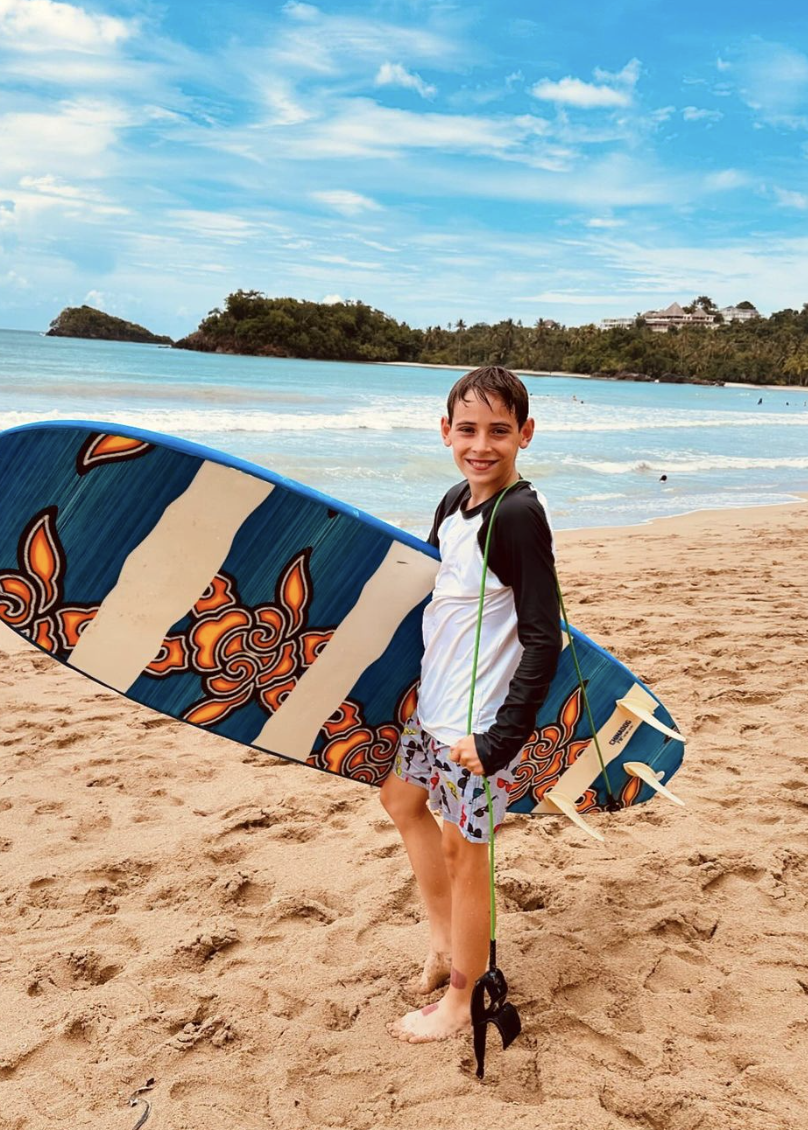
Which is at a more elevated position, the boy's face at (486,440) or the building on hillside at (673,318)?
the building on hillside at (673,318)

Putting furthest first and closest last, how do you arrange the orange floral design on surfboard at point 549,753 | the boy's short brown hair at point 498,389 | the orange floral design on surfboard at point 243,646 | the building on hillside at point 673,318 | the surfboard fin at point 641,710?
the building on hillside at point 673,318 < the surfboard fin at point 641,710 < the orange floral design on surfboard at point 549,753 < the orange floral design on surfboard at point 243,646 < the boy's short brown hair at point 498,389

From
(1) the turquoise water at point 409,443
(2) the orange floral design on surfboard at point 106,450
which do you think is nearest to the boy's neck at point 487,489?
(2) the orange floral design on surfboard at point 106,450

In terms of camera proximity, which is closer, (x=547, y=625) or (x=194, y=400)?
(x=547, y=625)

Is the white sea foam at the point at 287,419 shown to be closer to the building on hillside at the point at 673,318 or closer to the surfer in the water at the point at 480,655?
the surfer in the water at the point at 480,655

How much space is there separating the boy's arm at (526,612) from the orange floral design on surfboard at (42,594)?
0.89 meters

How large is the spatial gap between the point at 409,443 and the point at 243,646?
42.9 feet

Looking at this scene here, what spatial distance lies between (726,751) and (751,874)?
812mm

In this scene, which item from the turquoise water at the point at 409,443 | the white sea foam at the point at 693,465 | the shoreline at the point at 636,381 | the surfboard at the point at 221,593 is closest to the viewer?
the surfboard at the point at 221,593

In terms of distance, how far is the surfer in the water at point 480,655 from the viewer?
154 cm

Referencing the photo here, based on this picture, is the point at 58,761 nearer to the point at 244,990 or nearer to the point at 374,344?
the point at 244,990

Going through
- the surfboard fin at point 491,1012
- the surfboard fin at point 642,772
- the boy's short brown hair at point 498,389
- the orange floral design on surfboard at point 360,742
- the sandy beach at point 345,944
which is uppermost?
the boy's short brown hair at point 498,389

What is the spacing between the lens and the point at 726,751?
321cm

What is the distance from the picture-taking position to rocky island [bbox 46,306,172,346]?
82125 millimetres

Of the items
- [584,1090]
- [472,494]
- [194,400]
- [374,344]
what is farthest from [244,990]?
[374,344]
